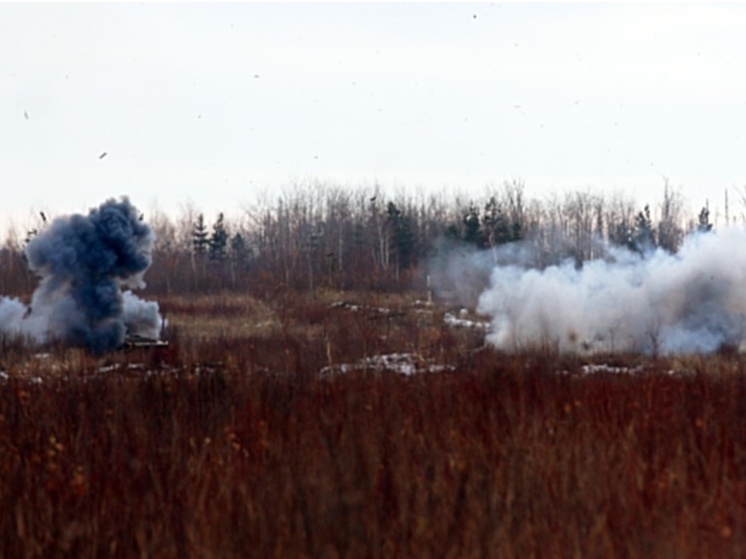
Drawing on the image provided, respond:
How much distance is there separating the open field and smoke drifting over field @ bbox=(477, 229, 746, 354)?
11.9 metres

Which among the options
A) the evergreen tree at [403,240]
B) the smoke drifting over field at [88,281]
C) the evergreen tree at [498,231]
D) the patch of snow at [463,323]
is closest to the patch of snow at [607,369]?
the patch of snow at [463,323]

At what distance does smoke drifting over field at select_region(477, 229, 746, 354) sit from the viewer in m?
25.9

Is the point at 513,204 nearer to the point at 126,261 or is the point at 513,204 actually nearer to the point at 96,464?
the point at 126,261

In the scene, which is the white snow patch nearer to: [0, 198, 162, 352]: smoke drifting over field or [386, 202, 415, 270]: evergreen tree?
[0, 198, 162, 352]: smoke drifting over field

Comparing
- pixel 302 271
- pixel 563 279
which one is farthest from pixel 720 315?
pixel 302 271

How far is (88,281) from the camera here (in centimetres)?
3281

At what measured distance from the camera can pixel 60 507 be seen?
8.35 m

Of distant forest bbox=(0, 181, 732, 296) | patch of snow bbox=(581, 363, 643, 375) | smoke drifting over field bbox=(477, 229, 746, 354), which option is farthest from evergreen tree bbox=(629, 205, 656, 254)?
patch of snow bbox=(581, 363, 643, 375)

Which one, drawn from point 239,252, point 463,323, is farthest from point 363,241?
point 463,323

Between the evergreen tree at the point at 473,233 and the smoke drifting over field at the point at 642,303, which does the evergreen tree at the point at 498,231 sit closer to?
the evergreen tree at the point at 473,233

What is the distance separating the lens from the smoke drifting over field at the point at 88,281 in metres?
31.6

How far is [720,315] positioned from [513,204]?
61326 mm

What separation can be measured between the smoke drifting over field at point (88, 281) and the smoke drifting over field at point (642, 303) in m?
11.6

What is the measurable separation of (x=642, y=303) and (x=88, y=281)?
54.9 ft
